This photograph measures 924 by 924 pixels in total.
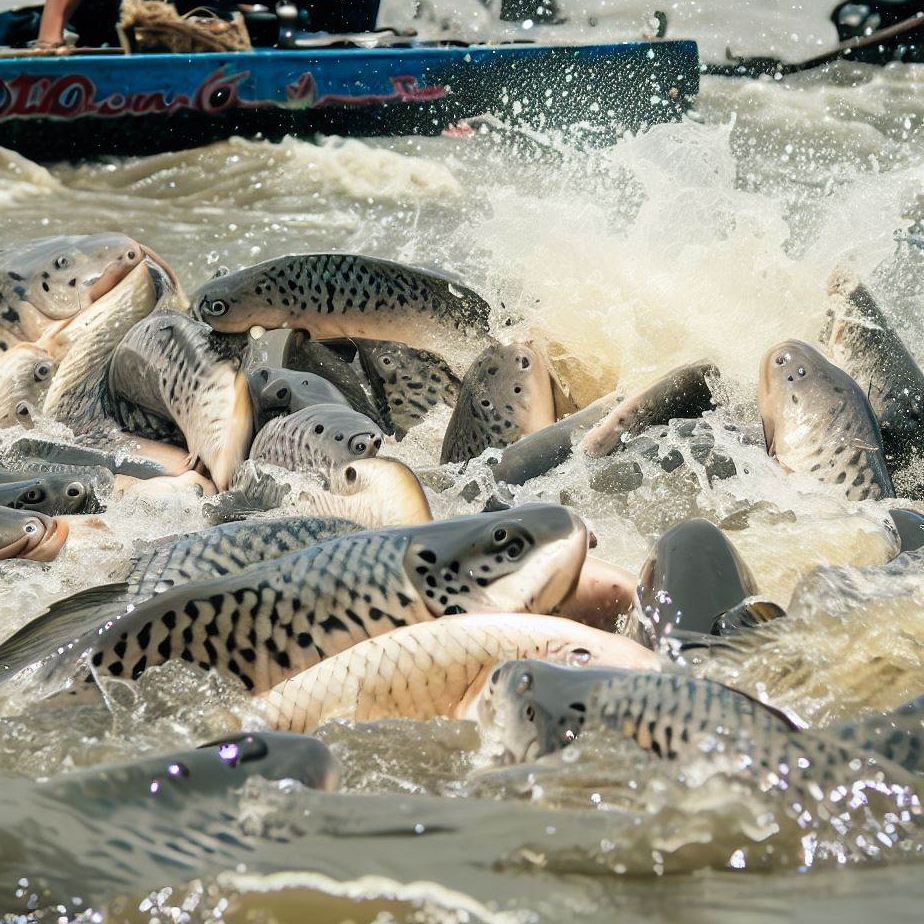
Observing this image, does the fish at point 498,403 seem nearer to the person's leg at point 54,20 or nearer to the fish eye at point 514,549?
the fish eye at point 514,549

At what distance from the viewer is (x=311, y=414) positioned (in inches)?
177

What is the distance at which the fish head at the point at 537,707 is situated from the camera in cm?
234

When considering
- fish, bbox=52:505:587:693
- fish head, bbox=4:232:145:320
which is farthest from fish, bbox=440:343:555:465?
fish head, bbox=4:232:145:320

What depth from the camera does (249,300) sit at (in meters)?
5.05

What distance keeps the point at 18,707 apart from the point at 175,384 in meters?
2.41

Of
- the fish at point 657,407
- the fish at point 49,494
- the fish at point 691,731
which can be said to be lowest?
the fish at point 49,494

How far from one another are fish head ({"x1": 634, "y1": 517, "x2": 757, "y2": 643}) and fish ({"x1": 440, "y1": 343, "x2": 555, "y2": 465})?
1.76m

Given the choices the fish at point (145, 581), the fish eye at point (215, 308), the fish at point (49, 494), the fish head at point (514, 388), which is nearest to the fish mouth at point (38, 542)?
the fish at point (49, 494)

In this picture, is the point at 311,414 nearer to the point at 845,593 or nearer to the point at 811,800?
the point at 845,593

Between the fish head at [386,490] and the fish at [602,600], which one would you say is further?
the fish head at [386,490]

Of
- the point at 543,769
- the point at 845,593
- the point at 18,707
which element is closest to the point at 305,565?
the point at 18,707

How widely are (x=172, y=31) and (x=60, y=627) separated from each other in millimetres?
11966

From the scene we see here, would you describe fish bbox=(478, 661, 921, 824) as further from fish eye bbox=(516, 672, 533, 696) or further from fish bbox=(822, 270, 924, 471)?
fish bbox=(822, 270, 924, 471)

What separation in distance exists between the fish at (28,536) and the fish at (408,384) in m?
2.02
